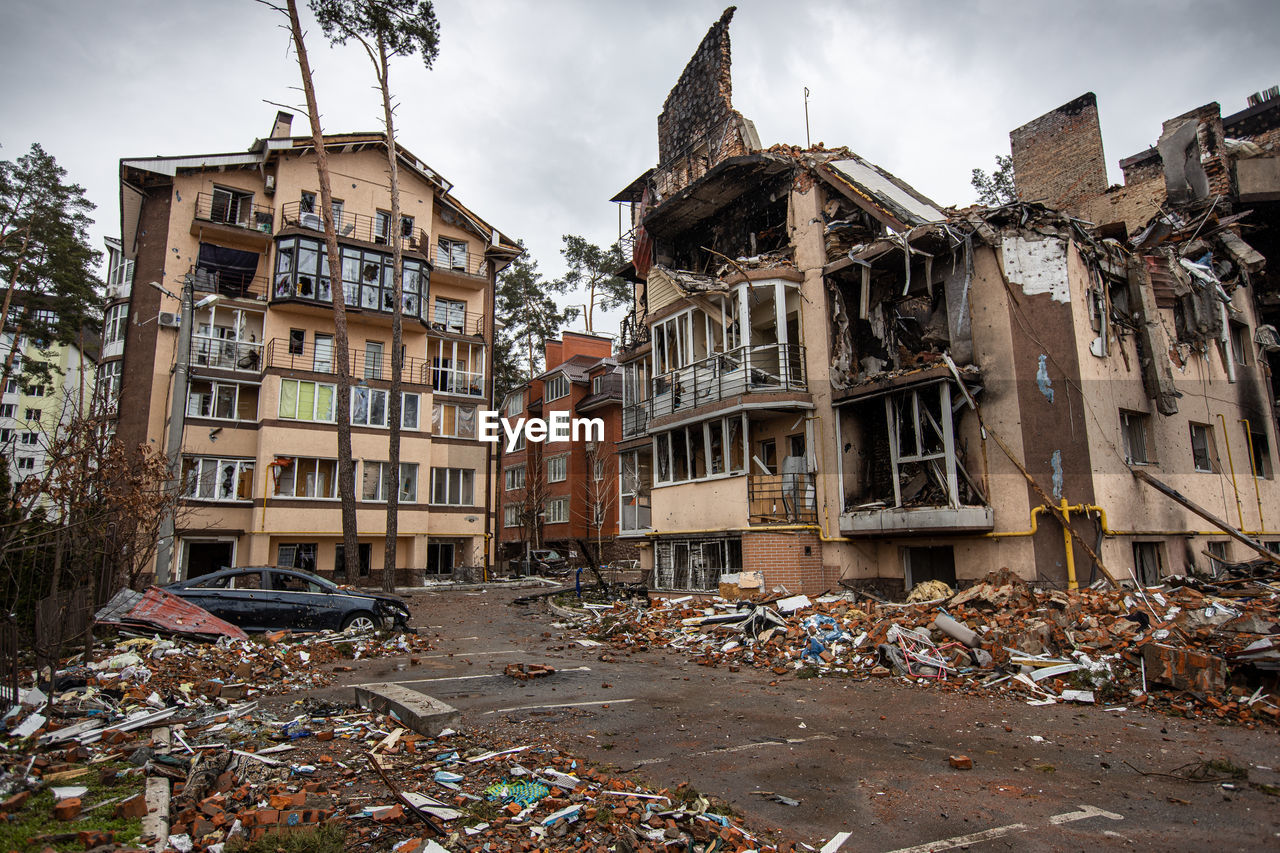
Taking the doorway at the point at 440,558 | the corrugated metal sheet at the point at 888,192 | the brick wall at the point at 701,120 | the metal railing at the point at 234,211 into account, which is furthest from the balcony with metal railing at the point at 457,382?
the corrugated metal sheet at the point at 888,192

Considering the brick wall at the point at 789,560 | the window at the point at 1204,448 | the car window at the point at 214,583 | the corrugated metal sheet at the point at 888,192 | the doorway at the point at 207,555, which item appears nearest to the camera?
the car window at the point at 214,583

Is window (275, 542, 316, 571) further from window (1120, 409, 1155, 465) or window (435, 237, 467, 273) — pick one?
window (1120, 409, 1155, 465)

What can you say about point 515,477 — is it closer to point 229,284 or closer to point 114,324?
point 229,284

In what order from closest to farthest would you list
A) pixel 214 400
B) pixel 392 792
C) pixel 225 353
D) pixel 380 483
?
pixel 392 792, pixel 214 400, pixel 225 353, pixel 380 483

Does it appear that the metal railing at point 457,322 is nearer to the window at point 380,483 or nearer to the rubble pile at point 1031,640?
the window at point 380,483

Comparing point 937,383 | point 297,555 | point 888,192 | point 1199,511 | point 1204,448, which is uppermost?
point 888,192

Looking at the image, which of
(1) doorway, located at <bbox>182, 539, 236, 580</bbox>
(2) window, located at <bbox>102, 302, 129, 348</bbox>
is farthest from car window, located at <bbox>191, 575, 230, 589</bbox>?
(2) window, located at <bbox>102, 302, 129, 348</bbox>

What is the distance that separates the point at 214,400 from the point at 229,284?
17.0 feet

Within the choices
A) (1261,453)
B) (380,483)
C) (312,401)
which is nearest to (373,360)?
(312,401)

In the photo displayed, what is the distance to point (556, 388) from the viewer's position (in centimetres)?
4003

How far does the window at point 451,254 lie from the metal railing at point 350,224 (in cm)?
166

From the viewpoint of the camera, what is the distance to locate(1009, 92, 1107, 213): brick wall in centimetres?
2317

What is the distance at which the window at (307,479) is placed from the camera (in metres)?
26.8

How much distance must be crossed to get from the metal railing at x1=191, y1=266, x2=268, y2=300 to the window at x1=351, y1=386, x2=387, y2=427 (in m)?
5.72
